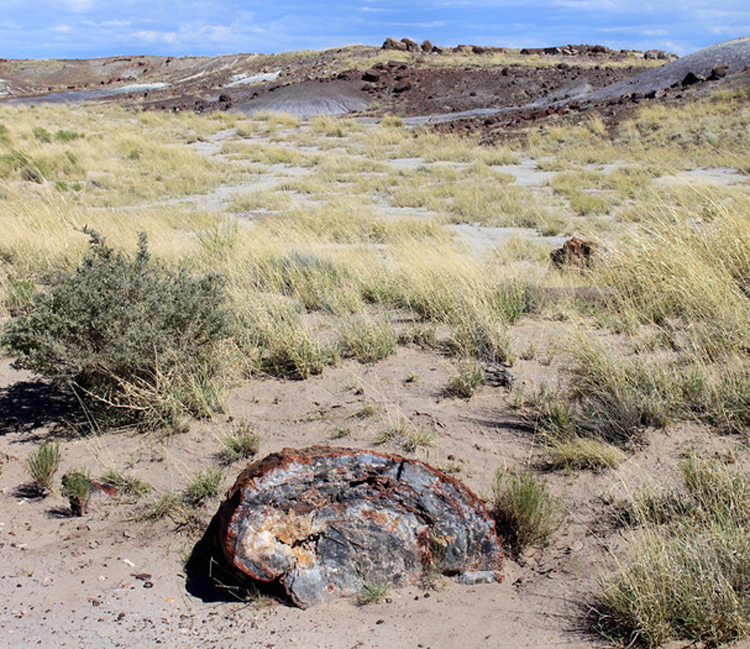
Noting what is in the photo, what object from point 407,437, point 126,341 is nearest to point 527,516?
point 407,437

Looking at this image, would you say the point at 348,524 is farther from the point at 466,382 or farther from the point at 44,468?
the point at 44,468

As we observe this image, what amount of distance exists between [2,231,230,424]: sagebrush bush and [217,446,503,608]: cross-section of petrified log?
143 centimetres

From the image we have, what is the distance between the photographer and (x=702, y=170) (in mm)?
15555

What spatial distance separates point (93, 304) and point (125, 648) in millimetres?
2551

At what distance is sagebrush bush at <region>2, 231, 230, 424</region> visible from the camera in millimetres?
4426

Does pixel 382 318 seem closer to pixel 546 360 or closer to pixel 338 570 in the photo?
pixel 546 360

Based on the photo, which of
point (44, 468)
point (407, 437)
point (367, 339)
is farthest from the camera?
point (367, 339)

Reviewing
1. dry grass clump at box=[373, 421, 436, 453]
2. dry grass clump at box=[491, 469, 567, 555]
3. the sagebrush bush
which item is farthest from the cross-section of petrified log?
the sagebrush bush

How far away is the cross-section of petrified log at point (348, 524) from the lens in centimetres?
295

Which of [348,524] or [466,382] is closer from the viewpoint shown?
[348,524]

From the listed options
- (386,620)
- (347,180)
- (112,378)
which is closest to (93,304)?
(112,378)

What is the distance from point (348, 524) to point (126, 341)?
208cm

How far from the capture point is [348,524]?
3.10m

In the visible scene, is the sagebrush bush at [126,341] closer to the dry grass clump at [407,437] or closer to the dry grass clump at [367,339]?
the dry grass clump at [367,339]
